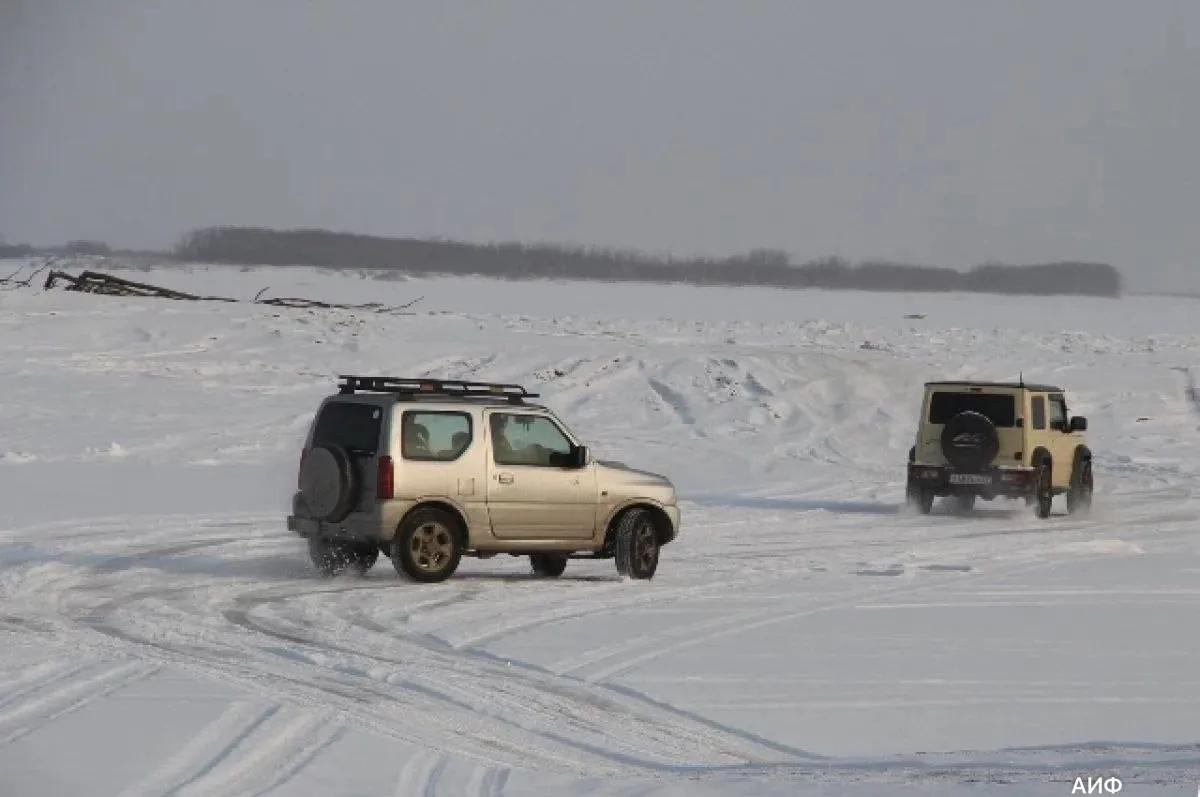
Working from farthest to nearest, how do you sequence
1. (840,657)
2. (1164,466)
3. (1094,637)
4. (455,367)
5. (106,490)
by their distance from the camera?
1. (455,367)
2. (1164,466)
3. (106,490)
4. (1094,637)
5. (840,657)

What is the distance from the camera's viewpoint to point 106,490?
27547 mm

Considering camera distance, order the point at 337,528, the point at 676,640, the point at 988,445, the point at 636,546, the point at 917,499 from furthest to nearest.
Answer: the point at 917,499 < the point at 988,445 < the point at 636,546 < the point at 337,528 < the point at 676,640

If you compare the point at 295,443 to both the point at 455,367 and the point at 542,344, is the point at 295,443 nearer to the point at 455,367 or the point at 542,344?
the point at 455,367

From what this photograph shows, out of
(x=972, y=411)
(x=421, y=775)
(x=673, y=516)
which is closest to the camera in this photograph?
(x=421, y=775)

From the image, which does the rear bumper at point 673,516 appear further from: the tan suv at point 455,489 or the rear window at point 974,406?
the rear window at point 974,406

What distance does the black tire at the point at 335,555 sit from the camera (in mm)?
18359

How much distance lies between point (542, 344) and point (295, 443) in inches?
604

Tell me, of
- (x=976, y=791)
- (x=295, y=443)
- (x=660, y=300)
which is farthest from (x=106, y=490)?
(x=660, y=300)

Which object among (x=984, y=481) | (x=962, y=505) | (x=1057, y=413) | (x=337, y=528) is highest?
(x=1057, y=413)

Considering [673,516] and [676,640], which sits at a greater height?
[673,516]

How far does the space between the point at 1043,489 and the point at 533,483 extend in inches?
463

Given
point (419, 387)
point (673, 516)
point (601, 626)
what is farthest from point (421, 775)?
point (673, 516)

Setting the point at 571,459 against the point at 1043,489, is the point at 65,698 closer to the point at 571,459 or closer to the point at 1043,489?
the point at 571,459

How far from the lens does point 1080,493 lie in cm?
2906
